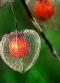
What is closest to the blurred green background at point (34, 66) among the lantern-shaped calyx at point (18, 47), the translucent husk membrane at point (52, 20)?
the translucent husk membrane at point (52, 20)

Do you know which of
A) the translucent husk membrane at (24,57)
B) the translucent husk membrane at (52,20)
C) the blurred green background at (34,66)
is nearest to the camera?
the translucent husk membrane at (24,57)

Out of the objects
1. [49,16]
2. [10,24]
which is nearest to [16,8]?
[10,24]

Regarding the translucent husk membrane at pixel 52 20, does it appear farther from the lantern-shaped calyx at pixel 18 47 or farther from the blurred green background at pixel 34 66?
the lantern-shaped calyx at pixel 18 47

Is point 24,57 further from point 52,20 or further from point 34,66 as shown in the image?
point 34,66

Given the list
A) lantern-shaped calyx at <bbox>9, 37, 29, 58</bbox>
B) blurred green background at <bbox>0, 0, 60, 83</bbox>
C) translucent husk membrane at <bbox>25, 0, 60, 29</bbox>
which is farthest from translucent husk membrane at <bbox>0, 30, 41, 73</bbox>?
blurred green background at <bbox>0, 0, 60, 83</bbox>

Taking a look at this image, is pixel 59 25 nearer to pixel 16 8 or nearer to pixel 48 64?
pixel 16 8

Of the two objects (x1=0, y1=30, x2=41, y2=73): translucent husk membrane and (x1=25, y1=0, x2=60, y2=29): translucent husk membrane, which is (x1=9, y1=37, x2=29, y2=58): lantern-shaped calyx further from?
(x1=25, y1=0, x2=60, y2=29): translucent husk membrane
